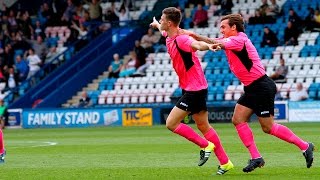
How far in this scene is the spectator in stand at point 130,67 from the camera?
129 ft

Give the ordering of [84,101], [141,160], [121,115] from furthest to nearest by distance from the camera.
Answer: [84,101], [121,115], [141,160]

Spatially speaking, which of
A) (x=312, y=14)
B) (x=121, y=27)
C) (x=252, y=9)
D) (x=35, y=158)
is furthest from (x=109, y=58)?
(x=35, y=158)

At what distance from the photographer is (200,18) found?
39.1 metres

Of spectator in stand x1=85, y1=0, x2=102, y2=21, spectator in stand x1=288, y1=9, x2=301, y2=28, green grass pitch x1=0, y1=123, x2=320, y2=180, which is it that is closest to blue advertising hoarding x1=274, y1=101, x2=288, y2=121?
spectator in stand x1=288, y1=9, x2=301, y2=28

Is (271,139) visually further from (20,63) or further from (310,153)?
(20,63)

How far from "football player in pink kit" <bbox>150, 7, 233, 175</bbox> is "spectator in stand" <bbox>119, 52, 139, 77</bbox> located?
25.9 metres

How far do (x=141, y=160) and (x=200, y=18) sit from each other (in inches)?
918

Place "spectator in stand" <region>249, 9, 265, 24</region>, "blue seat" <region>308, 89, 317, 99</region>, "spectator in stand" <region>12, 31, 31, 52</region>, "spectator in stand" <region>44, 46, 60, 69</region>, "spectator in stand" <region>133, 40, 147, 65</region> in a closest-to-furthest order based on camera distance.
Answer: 1. "blue seat" <region>308, 89, 317, 99</region>
2. "spectator in stand" <region>249, 9, 265, 24</region>
3. "spectator in stand" <region>133, 40, 147, 65</region>
4. "spectator in stand" <region>44, 46, 60, 69</region>
5. "spectator in stand" <region>12, 31, 31, 52</region>

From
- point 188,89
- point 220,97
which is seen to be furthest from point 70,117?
point 188,89

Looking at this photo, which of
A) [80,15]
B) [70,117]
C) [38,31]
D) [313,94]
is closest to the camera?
[313,94]

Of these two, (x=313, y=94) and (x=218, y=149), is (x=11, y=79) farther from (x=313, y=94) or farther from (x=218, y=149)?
(x=218, y=149)

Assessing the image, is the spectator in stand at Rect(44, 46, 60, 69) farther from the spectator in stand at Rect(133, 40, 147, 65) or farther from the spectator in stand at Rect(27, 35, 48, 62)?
the spectator in stand at Rect(133, 40, 147, 65)

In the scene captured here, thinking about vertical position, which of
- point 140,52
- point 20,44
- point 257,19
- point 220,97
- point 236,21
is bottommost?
point 220,97

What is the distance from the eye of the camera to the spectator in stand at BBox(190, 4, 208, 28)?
39125 millimetres
